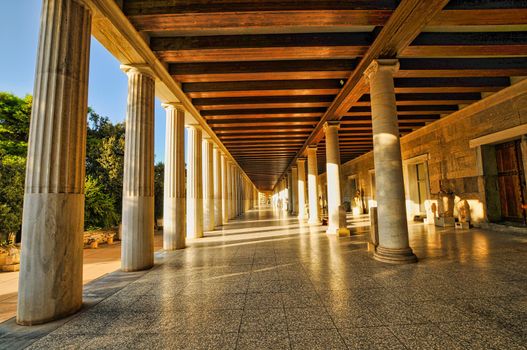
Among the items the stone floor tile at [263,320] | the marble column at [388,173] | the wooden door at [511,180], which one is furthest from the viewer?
the wooden door at [511,180]

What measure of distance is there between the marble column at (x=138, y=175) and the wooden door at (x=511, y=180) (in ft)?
47.4

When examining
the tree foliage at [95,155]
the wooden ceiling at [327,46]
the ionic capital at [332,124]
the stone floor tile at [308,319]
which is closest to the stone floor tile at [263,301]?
the stone floor tile at [308,319]

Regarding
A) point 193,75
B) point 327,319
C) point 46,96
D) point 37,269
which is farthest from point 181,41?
point 327,319

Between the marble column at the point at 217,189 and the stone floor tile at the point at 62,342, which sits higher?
the marble column at the point at 217,189

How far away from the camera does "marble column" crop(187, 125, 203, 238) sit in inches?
471

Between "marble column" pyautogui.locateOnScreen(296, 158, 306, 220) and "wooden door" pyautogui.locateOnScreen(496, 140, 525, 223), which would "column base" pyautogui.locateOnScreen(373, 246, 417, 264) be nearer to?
"wooden door" pyautogui.locateOnScreen(496, 140, 525, 223)

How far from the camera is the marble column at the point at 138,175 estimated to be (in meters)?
6.20

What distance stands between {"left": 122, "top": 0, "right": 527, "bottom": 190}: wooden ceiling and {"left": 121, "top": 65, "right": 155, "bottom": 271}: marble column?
1.26m

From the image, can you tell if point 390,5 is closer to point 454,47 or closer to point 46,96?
point 454,47

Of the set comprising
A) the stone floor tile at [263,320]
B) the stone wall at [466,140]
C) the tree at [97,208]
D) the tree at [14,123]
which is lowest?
the stone floor tile at [263,320]

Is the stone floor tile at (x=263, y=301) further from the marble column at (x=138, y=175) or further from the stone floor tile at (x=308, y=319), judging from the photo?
the marble column at (x=138, y=175)

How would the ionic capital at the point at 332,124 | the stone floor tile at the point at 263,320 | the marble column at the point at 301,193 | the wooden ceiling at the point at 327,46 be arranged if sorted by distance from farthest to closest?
the marble column at the point at 301,193 → the ionic capital at the point at 332,124 → the wooden ceiling at the point at 327,46 → the stone floor tile at the point at 263,320

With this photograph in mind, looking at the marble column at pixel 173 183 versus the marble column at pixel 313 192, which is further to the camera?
the marble column at pixel 313 192

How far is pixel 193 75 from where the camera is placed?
26.3ft
